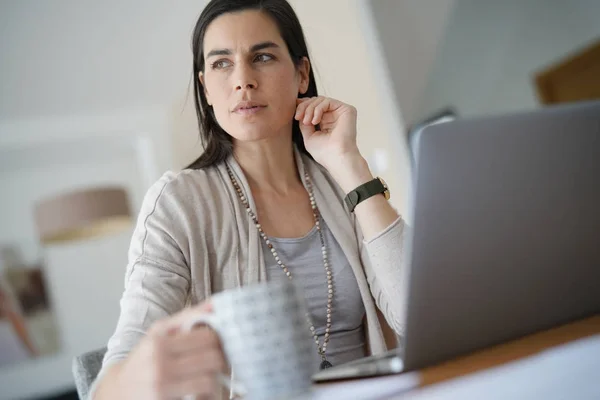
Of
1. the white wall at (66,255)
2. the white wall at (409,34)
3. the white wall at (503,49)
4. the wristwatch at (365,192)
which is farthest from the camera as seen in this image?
the white wall at (66,255)

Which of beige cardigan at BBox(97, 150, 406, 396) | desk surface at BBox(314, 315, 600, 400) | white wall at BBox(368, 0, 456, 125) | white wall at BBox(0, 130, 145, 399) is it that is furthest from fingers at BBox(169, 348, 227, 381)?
white wall at BBox(0, 130, 145, 399)

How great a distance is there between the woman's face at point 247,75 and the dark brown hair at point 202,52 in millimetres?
18

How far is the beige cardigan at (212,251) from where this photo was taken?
0.79 m

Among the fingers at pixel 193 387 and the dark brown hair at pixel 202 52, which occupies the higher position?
the dark brown hair at pixel 202 52

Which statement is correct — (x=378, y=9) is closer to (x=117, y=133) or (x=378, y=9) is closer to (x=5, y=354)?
(x=117, y=133)

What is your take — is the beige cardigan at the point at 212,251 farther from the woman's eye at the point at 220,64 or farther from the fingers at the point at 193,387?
the fingers at the point at 193,387

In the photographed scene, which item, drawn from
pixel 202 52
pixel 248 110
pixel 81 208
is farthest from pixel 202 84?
pixel 81 208

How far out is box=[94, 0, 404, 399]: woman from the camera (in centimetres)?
88

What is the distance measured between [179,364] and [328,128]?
2.40 ft

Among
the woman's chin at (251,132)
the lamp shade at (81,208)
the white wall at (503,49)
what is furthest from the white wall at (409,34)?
the woman's chin at (251,132)

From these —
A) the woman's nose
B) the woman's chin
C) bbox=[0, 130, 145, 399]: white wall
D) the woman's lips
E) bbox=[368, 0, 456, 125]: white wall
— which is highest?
bbox=[368, 0, 456, 125]: white wall

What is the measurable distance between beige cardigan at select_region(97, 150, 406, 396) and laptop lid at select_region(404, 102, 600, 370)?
245 mm

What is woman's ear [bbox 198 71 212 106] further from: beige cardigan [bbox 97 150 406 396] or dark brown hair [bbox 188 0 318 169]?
beige cardigan [bbox 97 150 406 396]

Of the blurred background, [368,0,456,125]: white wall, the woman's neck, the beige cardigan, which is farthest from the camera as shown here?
[368,0,456,125]: white wall
